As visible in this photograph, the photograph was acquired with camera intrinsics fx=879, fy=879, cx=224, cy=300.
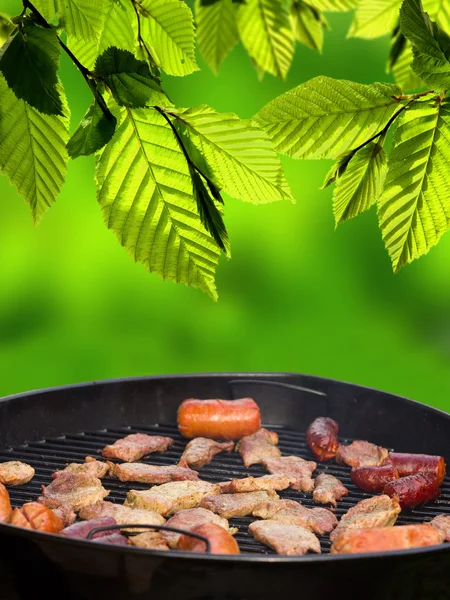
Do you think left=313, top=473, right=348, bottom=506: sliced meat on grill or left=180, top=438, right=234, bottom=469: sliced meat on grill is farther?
left=180, top=438, right=234, bottom=469: sliced meat on grill

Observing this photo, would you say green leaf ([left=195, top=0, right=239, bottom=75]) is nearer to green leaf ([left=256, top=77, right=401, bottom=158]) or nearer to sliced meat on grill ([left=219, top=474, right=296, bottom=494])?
green leaf ([left=256, top=77, right=401, bottom=158])

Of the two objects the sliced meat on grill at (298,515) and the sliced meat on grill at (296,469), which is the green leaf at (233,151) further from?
the sliced meat on grill at (296,469)

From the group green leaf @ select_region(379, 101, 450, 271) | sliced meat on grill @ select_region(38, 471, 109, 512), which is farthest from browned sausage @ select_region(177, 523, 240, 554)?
green leaf @ select_region(379, 101, 450, 271)

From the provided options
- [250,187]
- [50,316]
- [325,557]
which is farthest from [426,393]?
[250,187]

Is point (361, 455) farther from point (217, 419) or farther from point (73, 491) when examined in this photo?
point (73, 491)

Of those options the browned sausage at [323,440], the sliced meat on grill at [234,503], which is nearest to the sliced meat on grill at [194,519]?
the sliced meat on grill at [234,503]

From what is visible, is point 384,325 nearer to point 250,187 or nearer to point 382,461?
point 382,461
